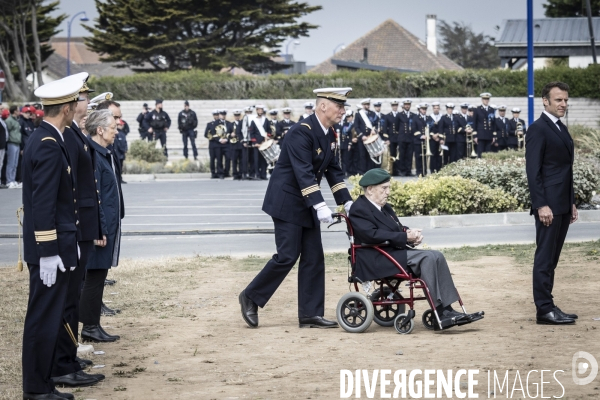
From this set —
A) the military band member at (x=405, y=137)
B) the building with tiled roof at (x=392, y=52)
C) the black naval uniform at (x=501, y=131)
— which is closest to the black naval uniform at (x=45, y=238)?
the military band member at (x=405, y=137)

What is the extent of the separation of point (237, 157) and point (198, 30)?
27103mm

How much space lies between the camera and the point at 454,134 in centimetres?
3103

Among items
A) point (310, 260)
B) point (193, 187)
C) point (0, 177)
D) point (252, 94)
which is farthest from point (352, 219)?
point (252, 94)

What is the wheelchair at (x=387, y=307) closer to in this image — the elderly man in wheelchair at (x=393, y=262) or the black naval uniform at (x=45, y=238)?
the elderly man in wheelchair at (x=393, y=262)

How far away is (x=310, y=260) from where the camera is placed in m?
8.86

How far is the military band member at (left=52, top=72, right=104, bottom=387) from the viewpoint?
6.82m

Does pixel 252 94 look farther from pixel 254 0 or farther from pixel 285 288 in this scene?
pixel 285 288

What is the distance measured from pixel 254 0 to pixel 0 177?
30669 mm

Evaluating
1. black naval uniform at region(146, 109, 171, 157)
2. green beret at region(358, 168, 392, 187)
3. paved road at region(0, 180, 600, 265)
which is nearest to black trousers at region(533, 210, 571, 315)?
green beret at region(358, 168, 392, 187)

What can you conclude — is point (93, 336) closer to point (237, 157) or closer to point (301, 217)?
point (301, 217)

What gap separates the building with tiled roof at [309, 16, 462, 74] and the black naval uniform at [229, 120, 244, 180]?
160ft

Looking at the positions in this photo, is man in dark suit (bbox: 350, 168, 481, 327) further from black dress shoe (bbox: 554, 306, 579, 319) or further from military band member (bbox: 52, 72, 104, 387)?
military band member (bbox: 52, 72, 104, 387)

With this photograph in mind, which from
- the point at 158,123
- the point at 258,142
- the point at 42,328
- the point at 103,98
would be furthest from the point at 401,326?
the point at 158,123

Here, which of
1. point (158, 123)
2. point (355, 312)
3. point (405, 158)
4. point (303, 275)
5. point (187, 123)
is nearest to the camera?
point (355, 312)
